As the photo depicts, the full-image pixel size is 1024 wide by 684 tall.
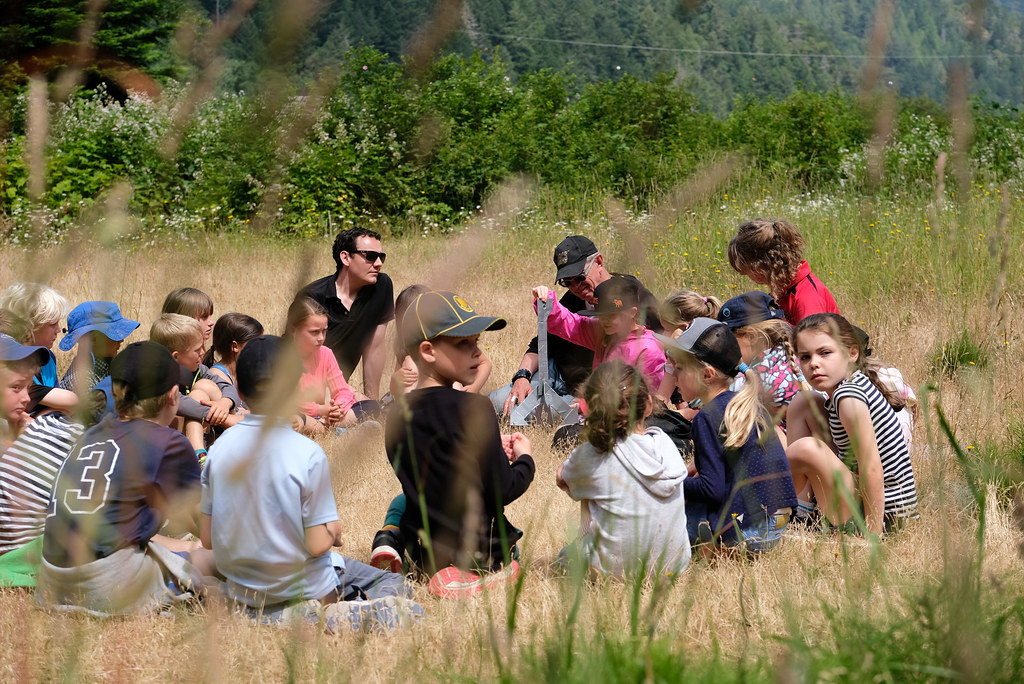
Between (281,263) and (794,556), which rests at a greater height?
(794,556)

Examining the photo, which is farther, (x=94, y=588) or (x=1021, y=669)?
(x=94, y=588)

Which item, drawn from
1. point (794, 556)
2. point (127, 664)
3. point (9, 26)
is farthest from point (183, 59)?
point (794, 556)

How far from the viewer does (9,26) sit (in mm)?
815

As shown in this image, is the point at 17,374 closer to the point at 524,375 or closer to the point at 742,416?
the point at 742,416

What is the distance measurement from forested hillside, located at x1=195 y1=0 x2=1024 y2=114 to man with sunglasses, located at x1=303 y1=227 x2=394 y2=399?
18.1 feet

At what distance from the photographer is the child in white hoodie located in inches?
127

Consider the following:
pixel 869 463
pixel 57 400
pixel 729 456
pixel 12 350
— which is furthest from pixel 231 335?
pixel 869 463

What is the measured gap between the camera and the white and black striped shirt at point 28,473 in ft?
11.3

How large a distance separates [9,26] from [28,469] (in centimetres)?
303

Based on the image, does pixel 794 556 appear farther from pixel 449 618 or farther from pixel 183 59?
pixel 183 59

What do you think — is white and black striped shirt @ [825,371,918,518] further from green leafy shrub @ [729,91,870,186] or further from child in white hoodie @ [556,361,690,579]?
green leafy shrub @ [729,91,870,186]

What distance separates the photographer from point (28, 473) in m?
3.44

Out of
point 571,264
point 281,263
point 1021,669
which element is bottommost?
point 281,263

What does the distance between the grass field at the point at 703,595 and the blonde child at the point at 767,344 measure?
0.66 metres
